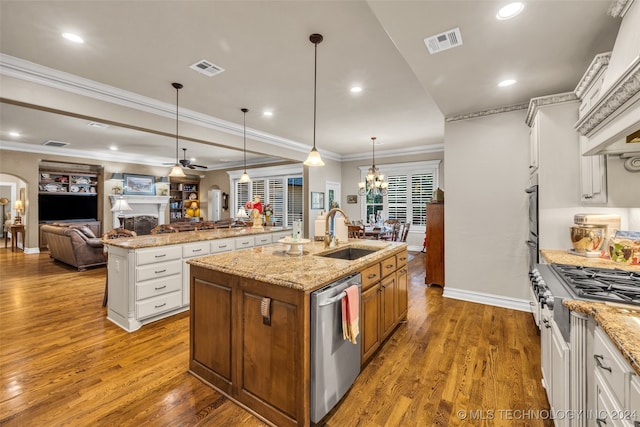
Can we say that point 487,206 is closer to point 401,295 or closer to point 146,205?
point 401,295

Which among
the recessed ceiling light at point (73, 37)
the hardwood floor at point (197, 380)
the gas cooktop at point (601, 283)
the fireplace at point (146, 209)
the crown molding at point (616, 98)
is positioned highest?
the recessed ceiling light at point (73, 37)

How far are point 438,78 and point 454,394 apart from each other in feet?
9.22

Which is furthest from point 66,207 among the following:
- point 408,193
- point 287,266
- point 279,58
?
point 408,193

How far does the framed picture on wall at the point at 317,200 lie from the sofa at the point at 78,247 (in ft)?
16.1

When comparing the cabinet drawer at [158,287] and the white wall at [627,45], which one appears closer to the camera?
the white wall at [627,45]

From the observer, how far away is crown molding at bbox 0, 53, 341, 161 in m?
3.00

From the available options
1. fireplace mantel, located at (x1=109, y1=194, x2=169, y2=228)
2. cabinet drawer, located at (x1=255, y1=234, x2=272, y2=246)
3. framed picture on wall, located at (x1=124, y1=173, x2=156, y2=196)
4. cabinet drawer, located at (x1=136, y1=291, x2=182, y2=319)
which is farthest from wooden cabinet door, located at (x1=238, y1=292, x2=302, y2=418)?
framed picture on wall, located at (x1=124, y1=173, x2=156, y2=196)

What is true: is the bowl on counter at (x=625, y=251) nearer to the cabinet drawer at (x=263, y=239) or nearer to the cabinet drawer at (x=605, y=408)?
the cabinet drawer at (x=605, y=408)

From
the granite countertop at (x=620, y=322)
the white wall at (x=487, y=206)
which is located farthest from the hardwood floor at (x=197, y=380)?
the granite countertop at (x=620, y=322)

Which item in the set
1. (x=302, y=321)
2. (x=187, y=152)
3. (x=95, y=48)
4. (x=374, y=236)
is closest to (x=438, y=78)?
(x=302, y=321)

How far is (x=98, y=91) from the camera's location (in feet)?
11.8

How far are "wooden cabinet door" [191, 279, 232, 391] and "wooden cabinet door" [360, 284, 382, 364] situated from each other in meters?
1.01

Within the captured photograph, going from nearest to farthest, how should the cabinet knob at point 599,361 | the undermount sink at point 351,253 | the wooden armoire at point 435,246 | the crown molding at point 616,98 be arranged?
1. the cabinet knob at point 599,361
2. the crown molding at point 616,98
3. the undermount sink at point 351,253
4. the wooden armoire at point 435,246

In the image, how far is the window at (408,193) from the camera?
7.73 metres
